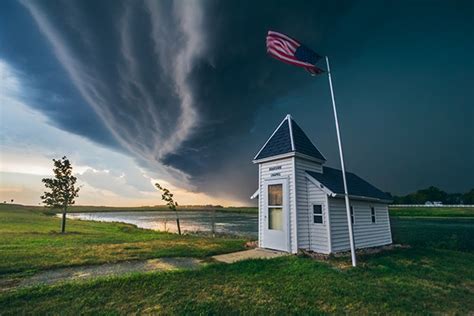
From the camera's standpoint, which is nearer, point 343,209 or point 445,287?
point 445,287

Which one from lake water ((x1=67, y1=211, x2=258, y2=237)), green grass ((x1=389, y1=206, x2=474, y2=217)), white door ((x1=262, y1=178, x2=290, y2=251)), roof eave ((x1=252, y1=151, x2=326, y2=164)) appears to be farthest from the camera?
green grass ((x1=389, y1=206, x2=474, y2=217))

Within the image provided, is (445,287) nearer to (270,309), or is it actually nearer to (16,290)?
(270,309)

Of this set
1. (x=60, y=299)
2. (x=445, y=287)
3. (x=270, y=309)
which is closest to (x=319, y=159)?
(x=445, y=287)

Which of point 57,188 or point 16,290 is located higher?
point 57,188

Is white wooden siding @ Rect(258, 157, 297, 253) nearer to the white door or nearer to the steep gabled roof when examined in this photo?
the white door

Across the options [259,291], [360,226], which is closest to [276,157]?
[360,226]

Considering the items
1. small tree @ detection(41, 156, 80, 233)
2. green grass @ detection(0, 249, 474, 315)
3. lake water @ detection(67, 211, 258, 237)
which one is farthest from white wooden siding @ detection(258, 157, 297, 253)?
small tree @ detection(41, 156, 80, 233)

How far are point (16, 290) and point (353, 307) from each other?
7160 mm

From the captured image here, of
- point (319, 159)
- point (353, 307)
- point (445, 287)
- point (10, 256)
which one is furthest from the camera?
point (319, 159)

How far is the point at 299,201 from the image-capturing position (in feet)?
33.6

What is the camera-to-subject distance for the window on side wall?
10.1 m

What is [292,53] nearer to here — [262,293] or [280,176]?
[280,176]

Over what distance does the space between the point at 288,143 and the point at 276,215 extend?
3.43 meters

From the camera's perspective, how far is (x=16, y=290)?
508cm
